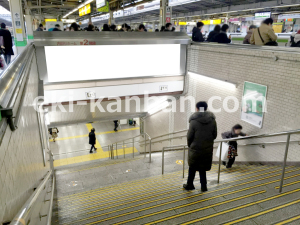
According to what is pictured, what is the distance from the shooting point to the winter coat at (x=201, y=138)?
10.3ft

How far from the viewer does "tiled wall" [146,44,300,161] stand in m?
4.53

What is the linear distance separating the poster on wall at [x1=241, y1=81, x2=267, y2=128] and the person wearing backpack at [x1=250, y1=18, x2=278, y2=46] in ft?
3.06

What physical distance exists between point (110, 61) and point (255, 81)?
4.34 m

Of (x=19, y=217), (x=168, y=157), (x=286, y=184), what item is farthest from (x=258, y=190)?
(x=168, y=157)

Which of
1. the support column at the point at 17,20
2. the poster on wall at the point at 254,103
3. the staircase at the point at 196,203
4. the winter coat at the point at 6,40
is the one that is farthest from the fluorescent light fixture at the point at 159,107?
the support column at the point at 17,20

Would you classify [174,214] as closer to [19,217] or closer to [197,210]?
[197,210]

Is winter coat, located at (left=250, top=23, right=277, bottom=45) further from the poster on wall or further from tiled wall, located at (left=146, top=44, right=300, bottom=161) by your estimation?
the poster on wall

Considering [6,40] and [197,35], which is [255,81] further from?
[6,40]

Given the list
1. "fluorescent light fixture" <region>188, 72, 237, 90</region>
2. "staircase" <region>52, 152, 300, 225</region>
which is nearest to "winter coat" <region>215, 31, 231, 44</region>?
"fluorescent light fixture" <region>188, 72, 237, 90</region>

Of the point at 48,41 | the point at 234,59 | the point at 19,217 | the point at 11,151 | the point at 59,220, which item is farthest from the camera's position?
the point at 48,41

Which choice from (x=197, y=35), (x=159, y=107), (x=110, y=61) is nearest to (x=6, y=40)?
(x=110, y=61)

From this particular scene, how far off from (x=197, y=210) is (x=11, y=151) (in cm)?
218

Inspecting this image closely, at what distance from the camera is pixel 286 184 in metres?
3.20

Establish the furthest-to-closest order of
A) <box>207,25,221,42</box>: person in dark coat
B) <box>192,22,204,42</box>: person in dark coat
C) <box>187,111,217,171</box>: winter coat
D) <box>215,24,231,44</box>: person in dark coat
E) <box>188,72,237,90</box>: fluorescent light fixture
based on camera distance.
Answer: <box>192,22,204,42</box>: person in dark coat < <box>207,25,221,42</box>: person in dark coat < <box>215,24,231,44</box>: person in dark coat < <box>188,72,237,90</box>: fluorescent light fixture < <box>187,111,217,171</box>: winter coat
